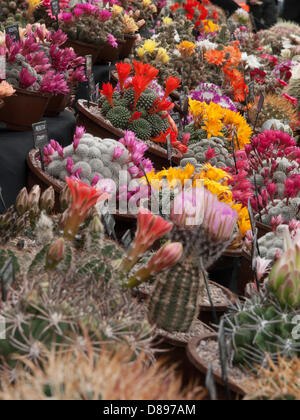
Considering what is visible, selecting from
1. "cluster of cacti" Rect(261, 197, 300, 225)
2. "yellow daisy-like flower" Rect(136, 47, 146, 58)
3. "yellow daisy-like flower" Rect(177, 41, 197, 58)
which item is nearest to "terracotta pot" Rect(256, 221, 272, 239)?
"cluster of cacti" Rect(261, 197, 300, 225)

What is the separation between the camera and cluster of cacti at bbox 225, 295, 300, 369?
168cm

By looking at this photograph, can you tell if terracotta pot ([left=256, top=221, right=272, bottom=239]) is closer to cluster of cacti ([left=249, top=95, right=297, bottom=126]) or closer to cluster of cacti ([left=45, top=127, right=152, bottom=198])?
cluster of cacti ([left=45, top=127, right=152, bottom=198])

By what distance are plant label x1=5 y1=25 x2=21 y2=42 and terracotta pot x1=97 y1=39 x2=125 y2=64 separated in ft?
4.64

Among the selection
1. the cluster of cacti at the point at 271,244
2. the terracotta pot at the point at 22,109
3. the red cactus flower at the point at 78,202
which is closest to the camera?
the red cactus flower at the point at 78,202

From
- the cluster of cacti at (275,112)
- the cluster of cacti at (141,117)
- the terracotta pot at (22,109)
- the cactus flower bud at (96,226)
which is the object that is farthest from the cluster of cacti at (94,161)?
the cluster of cacti at (275,112)

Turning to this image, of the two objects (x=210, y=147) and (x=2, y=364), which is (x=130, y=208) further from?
(x=2, y=364)

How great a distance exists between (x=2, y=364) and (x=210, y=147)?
258 centimetres

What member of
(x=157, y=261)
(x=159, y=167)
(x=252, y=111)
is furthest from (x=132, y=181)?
(x=252, y=111)

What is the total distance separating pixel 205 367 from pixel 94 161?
147 centimetres

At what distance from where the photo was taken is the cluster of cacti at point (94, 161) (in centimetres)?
287

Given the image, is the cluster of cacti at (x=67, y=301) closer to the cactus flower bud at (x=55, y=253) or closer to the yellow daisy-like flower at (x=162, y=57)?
the cactus flower bud at (x=55, y=253)

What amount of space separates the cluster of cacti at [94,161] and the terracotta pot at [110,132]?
0.59m

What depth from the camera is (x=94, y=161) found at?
9.53ft
